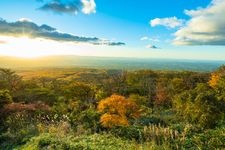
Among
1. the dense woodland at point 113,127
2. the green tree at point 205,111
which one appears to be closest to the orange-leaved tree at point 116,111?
the dense woodland at point 113,127

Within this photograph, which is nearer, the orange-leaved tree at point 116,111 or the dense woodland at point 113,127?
the dense woodland at point 113,127

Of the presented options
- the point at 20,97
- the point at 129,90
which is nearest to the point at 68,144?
the point at 20,97

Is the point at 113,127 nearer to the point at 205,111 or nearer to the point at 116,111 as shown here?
the point at 116,111

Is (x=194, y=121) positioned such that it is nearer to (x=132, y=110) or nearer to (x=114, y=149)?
(x=132, y=110)

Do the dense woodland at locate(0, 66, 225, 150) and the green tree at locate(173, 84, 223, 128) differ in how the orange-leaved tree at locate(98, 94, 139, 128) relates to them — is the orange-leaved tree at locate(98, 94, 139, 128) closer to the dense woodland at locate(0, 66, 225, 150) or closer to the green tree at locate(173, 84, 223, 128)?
the dense woodland at locate(0, 66, 225, 150)

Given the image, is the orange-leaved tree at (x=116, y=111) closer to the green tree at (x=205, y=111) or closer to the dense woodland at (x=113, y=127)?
the dense woodland at (x=113, y=127)

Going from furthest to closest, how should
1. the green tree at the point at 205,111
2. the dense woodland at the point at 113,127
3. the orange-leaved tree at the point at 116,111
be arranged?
the orange-leaved tree at the point at 116,111 → the green tree at the point at 205,111 → the dense woodland at the point at 113,127

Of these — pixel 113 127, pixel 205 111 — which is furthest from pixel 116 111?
pixel 205 111

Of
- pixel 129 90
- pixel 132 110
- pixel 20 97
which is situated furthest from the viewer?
pixel 129 90

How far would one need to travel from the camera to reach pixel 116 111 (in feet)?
73.7

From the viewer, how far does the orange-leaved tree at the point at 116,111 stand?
66.7ft

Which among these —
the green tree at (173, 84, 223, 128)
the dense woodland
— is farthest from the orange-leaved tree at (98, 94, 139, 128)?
the green tree at (173, 84, 223, 128)

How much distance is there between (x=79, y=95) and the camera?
156ft

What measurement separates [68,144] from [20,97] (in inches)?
1065
